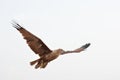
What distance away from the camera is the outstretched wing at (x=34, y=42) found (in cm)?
1264

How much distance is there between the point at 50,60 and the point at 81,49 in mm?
4086

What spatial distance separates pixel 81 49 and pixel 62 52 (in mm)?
3161

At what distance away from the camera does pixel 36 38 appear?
42.5 ft

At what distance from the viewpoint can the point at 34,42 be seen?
42.0ft

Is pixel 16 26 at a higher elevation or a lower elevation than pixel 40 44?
higher

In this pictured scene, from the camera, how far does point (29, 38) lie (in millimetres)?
12812

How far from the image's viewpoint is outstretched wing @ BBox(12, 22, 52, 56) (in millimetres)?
12641

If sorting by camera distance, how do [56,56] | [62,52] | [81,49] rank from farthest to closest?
[81,49], [62,52], [56,56]

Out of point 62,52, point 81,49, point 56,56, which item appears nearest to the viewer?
point 56,56

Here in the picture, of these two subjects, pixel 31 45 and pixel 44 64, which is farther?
pixel 31 45

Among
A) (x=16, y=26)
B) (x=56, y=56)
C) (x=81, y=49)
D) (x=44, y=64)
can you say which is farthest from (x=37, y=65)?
(x=81, y=49)

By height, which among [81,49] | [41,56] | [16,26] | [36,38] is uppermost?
[16,26]

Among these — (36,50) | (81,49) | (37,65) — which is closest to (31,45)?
(36,50)

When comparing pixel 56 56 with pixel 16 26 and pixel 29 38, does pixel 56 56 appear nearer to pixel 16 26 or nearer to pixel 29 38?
pixel 29 38
